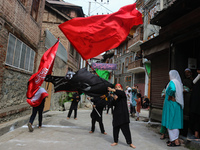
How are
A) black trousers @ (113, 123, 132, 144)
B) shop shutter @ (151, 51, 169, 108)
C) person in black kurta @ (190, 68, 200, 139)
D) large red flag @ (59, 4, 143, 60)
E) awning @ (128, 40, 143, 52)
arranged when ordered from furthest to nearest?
awning @ (128, 40, 143, 52)
shop shutter @ (151, 51, 169, 108)
large red flag @ (59, 4, 143, 60)
person in black kurta @ (190, 68, 200, 139)
black trousers @ (113, 123, 132, 144)

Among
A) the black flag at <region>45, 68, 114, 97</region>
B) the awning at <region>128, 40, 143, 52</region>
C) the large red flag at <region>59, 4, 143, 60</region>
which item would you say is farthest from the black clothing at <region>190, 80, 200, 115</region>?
the awning at <region>128, 40, 143, 52</region>

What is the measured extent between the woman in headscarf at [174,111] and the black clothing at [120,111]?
130 cm

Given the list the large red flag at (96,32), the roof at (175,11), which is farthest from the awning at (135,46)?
the large red flag at (96,32)

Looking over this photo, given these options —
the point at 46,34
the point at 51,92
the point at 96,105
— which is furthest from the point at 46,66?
the point at 51,92

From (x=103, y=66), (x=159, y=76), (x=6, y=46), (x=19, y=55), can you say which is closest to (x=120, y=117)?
(x=159, y=76)

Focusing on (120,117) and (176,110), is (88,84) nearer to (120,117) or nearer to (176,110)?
(120,117)

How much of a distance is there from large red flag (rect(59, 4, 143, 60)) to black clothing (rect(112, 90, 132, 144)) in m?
1.77

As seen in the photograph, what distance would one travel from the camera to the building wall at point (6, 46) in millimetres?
6270

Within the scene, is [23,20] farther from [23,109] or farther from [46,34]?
[23,109]

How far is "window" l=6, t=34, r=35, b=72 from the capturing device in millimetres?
6879

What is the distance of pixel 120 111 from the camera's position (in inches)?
185

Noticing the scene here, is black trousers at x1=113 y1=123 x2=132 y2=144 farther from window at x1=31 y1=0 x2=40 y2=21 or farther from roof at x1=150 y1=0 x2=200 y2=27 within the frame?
window at x1=31 y1=0 x2=40 y2=21

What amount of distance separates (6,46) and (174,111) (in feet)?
21.4

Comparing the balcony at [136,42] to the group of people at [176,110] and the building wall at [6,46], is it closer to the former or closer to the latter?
the building wall at [6,46]
